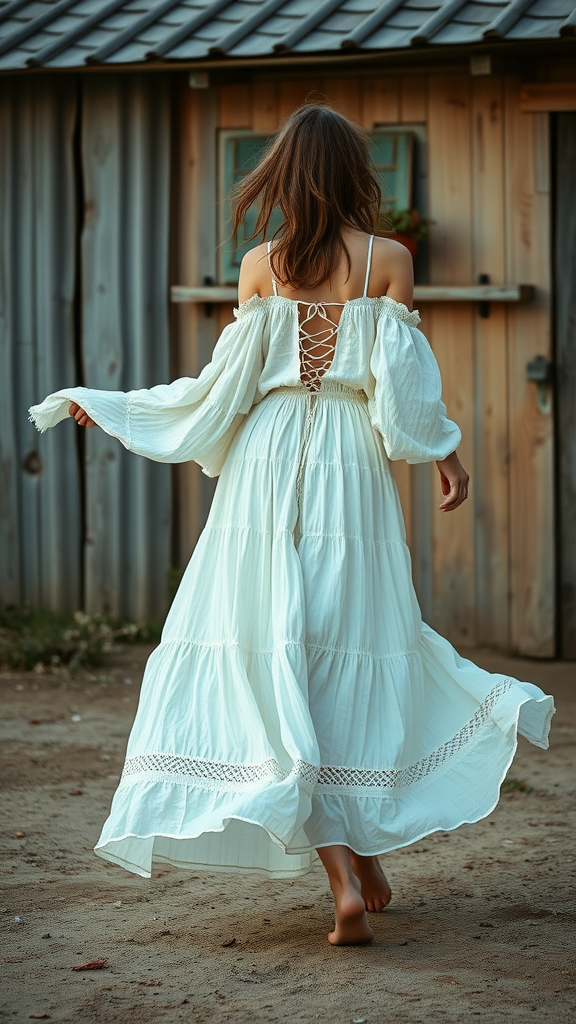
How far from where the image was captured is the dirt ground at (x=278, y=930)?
2518mm

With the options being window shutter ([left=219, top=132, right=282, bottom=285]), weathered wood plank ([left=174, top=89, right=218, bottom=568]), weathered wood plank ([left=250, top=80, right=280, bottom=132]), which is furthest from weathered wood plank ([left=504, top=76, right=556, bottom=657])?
weathered wood plank ([left=174, top=89, right=218, bottom=568])

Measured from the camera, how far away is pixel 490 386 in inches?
247

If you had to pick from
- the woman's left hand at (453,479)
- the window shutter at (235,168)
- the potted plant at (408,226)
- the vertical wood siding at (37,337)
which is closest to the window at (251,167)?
the window shutter at (235,168)

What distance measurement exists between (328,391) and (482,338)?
3.42 meters

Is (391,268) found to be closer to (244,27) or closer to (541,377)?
(541,377)

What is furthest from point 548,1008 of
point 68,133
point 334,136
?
point 68,133

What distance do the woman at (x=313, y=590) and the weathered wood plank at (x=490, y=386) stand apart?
3283 millimetres

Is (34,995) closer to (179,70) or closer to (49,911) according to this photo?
(49,911)

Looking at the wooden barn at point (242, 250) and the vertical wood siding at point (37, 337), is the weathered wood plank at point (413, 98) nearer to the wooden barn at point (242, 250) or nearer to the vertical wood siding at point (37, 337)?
the wooden barn at point (242, 250)

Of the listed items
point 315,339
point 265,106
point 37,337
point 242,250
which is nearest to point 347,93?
point 265,106

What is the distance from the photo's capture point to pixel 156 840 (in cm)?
286

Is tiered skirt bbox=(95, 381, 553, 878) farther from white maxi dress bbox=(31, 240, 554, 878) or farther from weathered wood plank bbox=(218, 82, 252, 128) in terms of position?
weathered wood plank bbox=(218, 82, 252, 128)

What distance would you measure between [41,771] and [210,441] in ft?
6.51

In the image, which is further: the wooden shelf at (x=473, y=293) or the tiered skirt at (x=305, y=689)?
the wooden shelf at (x=473, y=293)
